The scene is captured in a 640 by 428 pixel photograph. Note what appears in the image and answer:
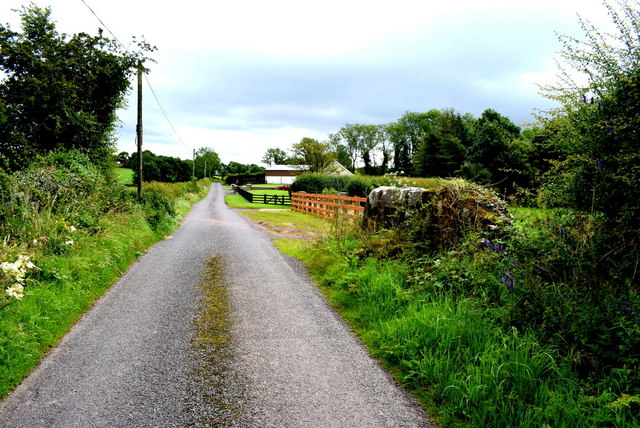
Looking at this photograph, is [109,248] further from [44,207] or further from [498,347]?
[498,347]

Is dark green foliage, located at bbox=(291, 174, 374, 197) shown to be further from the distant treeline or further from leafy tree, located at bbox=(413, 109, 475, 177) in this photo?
leafy tree, located at bbox=(413, 109, 475, 177)

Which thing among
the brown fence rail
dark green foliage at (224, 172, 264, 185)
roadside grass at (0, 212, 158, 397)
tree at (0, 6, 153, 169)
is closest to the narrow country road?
roadside grass at (0, 212, 158, 397)

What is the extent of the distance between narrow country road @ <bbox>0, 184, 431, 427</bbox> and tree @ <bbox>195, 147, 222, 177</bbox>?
102m

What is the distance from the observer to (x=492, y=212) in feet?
17.7

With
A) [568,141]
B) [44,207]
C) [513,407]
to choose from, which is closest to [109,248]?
[44,207]

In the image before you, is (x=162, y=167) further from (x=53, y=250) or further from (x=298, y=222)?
(x=53, y=250)

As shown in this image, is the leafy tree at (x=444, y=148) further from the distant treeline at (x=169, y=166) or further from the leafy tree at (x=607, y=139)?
the leafy tree at (x=607, y=139)

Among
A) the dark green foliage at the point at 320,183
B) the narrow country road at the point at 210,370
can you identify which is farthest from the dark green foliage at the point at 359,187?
the narrow country road at the point at 210,370

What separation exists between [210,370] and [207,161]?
375ft

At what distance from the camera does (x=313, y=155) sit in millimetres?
55375

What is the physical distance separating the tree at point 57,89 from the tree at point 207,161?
87927mm

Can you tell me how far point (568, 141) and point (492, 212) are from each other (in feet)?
5.39

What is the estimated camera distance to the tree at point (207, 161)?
104325 mm

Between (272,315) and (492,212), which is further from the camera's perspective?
(492,212)
